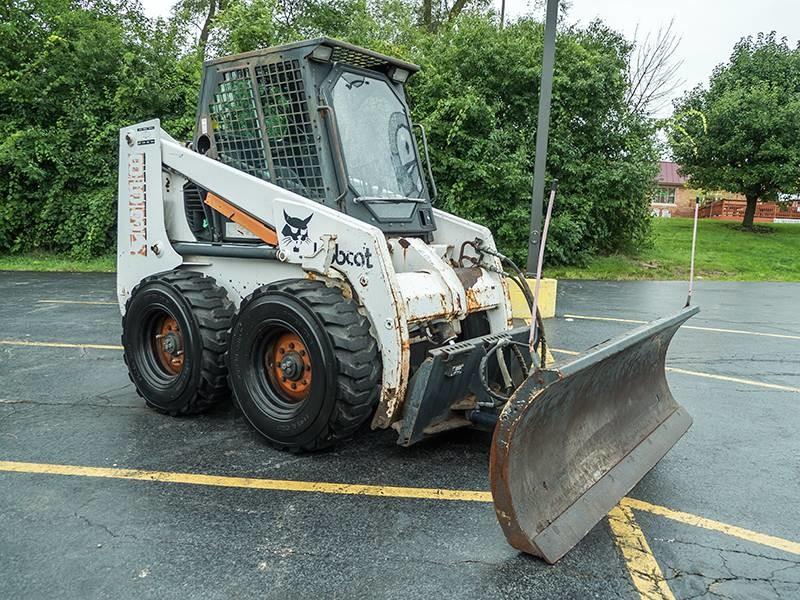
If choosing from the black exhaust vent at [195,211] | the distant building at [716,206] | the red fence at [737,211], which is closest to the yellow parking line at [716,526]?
the black exhaust vent at [195,211]

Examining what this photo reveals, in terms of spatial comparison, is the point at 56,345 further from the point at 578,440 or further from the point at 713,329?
the point at 713,329

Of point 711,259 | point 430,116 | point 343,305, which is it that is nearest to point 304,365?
point 343,305

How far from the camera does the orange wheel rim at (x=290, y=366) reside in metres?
4.21

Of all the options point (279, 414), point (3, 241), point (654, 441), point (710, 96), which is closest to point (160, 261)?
point (279, 414)

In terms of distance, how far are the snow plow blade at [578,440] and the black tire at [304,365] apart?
1154 mm

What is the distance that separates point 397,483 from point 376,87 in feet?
10.4

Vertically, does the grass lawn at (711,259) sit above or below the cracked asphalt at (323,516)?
above

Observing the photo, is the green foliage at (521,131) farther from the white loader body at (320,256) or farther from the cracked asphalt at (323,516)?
the white loader body at (320,256)

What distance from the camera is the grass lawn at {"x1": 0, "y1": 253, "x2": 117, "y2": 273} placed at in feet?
50.5

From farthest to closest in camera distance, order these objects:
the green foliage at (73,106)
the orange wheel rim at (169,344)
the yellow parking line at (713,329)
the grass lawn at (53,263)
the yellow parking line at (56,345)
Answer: the green foliage at (73,106) → the grass lawn at (53,263) → the yellow parking line at (713,329) → the yellow parking line at (56,345) → the orange wheel rim at (169,344)

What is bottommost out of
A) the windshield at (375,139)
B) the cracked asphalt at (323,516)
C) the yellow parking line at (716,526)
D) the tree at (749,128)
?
the cracked asphalt at (323,516)

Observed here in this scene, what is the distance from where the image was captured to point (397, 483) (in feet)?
12.8

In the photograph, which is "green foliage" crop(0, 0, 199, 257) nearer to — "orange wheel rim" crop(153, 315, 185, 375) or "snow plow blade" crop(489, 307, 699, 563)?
"orange wheel rim" crop(153, 315, 185, 375)

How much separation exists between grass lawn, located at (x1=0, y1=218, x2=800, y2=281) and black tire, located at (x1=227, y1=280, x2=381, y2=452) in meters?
12.0
